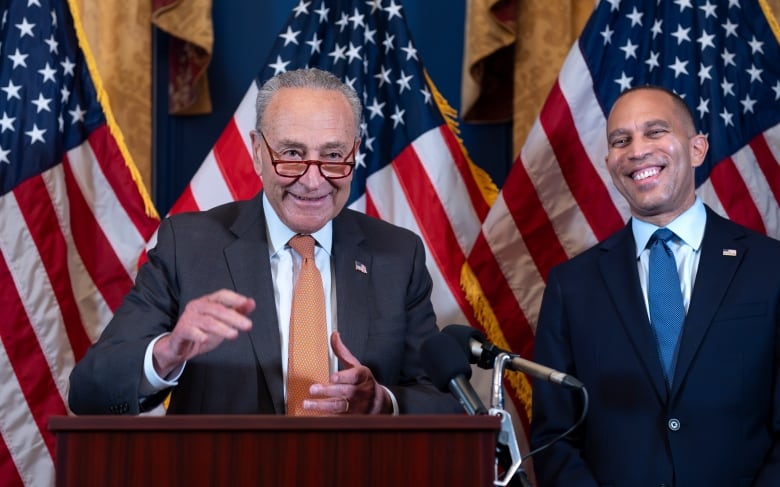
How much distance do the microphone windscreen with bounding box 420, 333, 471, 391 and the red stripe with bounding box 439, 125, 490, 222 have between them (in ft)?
6.09

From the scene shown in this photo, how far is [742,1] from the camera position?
385cm

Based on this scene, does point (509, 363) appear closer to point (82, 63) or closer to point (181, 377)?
point (181, 377)

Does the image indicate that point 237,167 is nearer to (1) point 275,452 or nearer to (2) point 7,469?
(2) point 7,469

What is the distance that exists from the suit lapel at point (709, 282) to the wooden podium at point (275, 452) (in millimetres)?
1165

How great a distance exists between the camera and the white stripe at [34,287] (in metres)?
3.59

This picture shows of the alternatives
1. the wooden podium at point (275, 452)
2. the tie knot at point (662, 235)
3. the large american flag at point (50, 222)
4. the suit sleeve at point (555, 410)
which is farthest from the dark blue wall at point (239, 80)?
the wooden podium at point (275, 452)

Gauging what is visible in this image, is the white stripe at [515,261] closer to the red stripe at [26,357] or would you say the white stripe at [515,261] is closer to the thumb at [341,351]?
the thumb at [341,351]

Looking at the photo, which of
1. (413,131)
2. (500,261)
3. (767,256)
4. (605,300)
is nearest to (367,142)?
(413,131)

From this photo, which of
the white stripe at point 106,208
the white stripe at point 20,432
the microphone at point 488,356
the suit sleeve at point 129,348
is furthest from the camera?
the white stripe at point 106,208

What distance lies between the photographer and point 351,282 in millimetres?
2799

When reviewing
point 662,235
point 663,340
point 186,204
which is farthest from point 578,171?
point 186,204

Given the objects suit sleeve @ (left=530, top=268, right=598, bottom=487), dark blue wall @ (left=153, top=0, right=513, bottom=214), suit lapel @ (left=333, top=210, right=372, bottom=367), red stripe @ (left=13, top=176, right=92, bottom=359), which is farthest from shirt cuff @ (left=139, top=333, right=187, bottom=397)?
dark blue wall @ (left=153, top=0, right=513, bottom=214)

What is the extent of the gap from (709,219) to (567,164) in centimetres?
83

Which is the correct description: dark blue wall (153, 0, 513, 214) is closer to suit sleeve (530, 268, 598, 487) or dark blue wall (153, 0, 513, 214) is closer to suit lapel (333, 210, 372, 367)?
suit sleeve (530, 268, 598, 487)
